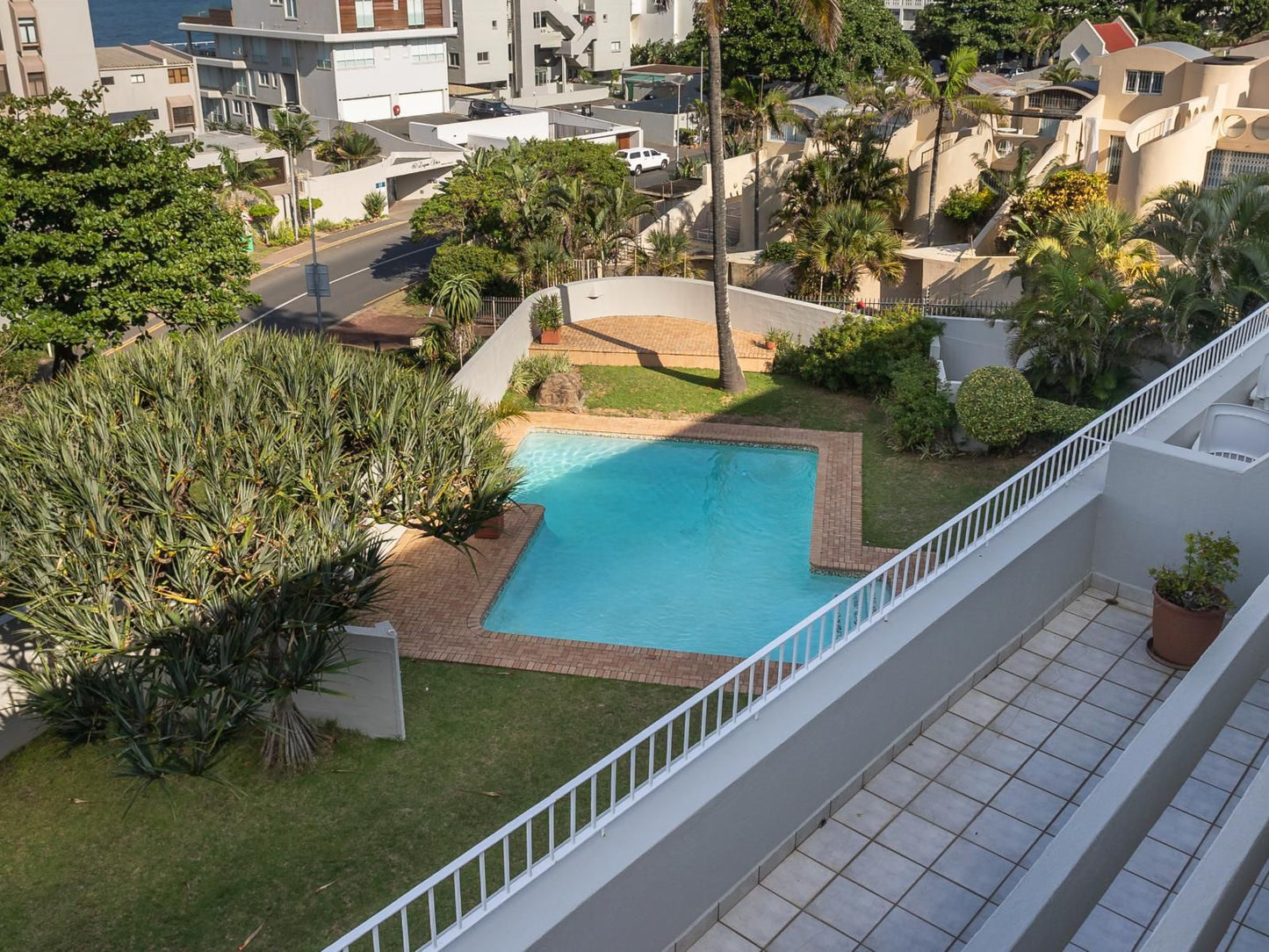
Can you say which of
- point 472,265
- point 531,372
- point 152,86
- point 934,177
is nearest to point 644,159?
point 934,177

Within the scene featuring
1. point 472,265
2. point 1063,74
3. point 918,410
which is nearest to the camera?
point 918,410

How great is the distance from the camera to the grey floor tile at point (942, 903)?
8.36 metres

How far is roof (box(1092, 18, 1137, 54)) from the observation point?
165 feet

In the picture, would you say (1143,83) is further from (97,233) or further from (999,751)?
(999,751)

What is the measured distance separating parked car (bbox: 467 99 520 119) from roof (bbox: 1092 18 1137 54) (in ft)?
93.3

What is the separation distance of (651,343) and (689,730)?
1626cm

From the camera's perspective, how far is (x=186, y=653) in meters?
10.9

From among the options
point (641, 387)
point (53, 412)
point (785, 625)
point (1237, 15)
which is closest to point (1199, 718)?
point (785, 625)

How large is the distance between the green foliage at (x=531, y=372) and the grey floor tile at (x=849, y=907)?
16.0 meters

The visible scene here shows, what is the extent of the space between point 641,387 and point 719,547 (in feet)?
22.9

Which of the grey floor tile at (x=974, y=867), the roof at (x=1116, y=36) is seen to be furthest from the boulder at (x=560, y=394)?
the roof at (x=1116, y=36)

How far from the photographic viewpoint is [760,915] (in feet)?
27.9

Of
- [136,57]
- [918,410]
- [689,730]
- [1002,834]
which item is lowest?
[689,730]

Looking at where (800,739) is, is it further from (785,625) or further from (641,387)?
(641,387)
